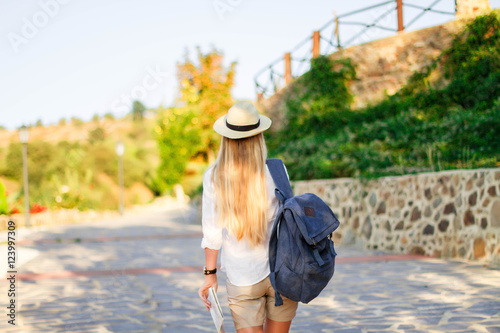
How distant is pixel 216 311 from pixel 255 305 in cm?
20

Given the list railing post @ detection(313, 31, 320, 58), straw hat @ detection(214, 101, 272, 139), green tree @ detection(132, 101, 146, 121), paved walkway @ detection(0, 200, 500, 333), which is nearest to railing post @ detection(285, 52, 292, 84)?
railing post @ detection(313, 31, 320, 58)

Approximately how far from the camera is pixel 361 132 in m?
12.0

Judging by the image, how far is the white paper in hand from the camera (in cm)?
238

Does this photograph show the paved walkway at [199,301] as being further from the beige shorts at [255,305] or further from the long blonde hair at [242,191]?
the long blonde hair at [242,191]

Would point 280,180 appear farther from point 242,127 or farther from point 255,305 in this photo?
point 255,305

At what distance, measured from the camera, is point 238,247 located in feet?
8.01

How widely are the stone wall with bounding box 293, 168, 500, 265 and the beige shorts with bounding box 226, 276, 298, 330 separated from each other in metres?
5.08

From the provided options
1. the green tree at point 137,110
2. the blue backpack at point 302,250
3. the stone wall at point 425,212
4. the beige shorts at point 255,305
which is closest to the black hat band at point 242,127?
the blue backpack at point 302,250

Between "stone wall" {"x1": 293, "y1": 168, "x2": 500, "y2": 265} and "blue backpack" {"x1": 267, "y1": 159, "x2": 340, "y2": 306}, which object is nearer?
"blue backpack" {"x1": 267, "y1": 159, "x2": 340, "y2": 306}

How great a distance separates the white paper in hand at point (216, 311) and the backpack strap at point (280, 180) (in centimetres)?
62

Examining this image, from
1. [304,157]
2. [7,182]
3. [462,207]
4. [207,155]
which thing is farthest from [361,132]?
[7,182]

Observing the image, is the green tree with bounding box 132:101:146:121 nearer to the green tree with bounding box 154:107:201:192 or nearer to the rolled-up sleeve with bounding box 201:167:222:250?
the green tree with bounding box 154:107:201:192

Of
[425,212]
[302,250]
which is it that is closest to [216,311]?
[302,250]

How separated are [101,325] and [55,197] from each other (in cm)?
2070
